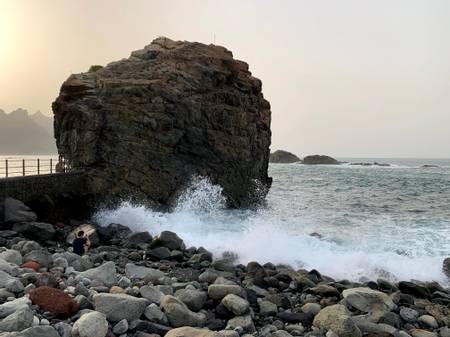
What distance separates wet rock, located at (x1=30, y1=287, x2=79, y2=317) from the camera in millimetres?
6496

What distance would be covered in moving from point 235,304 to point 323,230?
468 inches

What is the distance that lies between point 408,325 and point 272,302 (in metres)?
2.50

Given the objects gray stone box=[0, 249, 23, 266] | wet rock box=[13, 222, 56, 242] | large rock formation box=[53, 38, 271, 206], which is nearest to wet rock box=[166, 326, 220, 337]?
gray stone box=[0, 249, 23, 266]

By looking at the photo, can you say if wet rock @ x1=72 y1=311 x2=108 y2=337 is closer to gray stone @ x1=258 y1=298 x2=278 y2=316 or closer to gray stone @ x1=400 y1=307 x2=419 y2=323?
gray stone @ x1=258 y1=298 x2=278 y2=316

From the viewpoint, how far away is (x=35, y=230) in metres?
13.9

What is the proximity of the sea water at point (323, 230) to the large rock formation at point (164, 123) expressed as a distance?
1.58 meters

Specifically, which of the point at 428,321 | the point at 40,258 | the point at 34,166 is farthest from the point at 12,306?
the point at 34,166

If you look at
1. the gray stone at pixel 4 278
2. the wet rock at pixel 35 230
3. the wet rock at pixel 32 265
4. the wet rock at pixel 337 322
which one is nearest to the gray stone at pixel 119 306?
the gray stone at pixel 4 278

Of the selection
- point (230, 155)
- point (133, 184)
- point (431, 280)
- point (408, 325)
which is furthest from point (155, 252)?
point (230, 155)

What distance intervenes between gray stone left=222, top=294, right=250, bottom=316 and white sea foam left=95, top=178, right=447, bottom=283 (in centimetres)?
550

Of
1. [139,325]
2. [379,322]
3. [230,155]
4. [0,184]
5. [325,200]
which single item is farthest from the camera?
[325,200]

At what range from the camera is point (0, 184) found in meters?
15.5

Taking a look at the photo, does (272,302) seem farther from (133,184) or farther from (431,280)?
(133,184)

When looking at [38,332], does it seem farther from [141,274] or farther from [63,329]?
[141,274]
